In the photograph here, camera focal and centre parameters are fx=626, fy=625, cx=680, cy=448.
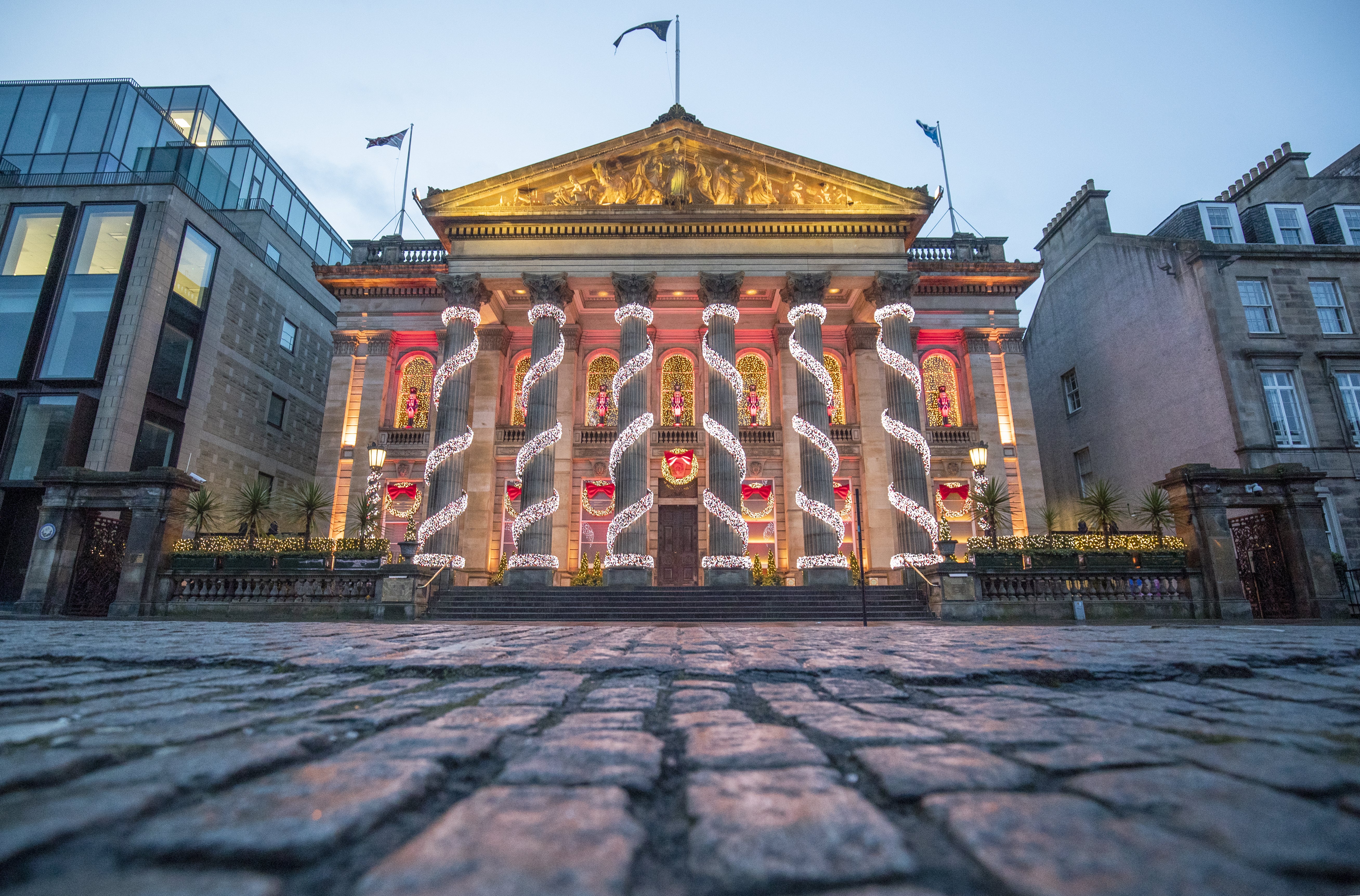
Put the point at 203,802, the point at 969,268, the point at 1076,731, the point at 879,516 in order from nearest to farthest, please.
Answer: the point at 203,802
the point at 1076,731
the point at 879,516
the point at 969,268

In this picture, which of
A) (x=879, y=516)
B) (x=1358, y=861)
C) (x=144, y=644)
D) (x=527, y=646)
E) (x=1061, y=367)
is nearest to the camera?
(x=1358, y=861)

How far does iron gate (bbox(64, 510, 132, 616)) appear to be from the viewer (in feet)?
47.3

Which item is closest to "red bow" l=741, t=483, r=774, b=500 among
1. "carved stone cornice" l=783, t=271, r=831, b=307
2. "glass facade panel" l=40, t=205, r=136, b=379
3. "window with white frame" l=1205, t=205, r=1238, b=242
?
"carved stone cornice" l=783, t=271, r=831, b=307

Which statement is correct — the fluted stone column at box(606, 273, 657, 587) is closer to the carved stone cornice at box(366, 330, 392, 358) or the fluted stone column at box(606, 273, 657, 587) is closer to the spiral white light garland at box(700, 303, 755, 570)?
the spiral white light garland at box(700, 303, 755, 570)

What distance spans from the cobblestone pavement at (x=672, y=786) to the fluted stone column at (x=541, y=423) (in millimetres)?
16654

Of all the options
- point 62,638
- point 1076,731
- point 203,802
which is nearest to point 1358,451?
point 1076,731

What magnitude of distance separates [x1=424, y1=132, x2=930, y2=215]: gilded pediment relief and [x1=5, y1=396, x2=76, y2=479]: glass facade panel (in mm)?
14521

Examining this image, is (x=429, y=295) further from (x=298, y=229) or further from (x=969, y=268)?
(x=969, y=268)

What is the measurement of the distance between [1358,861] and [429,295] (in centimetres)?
2902

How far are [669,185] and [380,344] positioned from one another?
13.6 meters

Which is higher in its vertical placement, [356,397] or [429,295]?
[429,295]

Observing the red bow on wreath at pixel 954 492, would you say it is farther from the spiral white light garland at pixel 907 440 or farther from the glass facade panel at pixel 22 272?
the glass facade panel at pixel 22 272

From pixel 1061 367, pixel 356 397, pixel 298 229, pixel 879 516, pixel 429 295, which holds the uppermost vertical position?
pixel 298 229

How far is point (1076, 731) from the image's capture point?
213 centimetres
